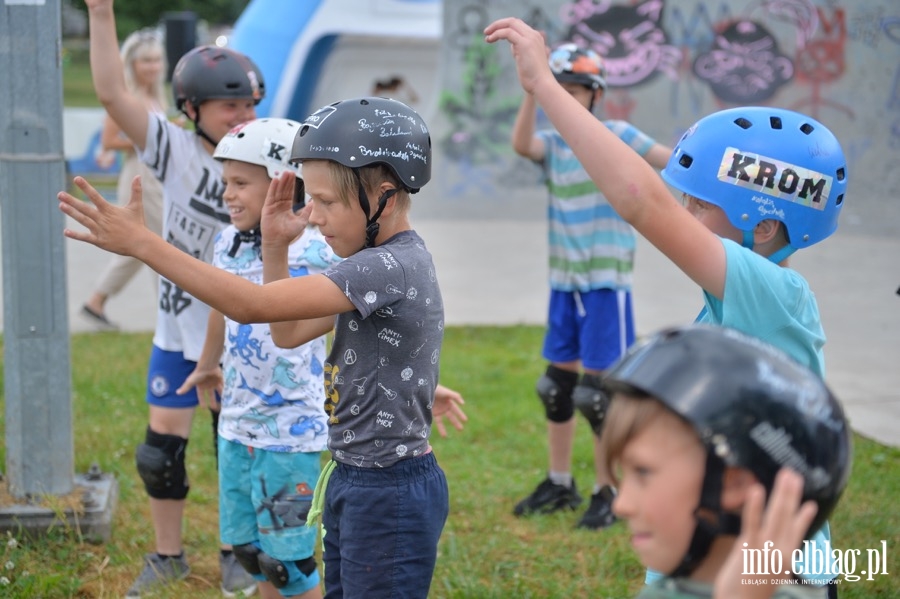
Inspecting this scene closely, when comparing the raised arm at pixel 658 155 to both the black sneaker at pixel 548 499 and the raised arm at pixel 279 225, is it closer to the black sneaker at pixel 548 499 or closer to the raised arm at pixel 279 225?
the black sneaker at pixel 548 499

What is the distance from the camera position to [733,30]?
13.6m

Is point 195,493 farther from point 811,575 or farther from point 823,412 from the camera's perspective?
point 823,412

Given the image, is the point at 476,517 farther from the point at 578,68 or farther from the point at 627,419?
the point at 627,419

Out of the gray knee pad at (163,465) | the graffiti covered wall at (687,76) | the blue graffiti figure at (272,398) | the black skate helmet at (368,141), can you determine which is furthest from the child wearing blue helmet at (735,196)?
the graffiti covered wall at (687,76)

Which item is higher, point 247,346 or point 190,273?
point 190,273

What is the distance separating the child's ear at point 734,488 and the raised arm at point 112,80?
10.3ft

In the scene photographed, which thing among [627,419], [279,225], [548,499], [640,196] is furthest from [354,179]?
[548,499]

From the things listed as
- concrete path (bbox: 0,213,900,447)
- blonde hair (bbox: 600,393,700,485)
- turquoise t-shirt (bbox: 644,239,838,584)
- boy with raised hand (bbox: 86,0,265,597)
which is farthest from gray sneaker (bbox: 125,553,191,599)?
concrete path (bbox: 0,213,900,447)

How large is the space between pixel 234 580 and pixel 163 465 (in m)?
0.58

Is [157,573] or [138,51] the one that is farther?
[138,51]

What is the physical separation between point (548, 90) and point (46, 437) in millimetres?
3117

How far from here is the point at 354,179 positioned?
120 inches

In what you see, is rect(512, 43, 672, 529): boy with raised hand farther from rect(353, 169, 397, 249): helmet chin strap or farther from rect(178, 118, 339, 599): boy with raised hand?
rect(353, 169, 397, 249): helmet chin strap

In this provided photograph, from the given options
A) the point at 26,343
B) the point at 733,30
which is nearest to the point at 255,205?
the point at 26,343
